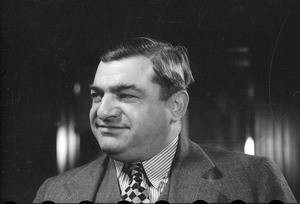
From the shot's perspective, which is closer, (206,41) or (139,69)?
(139,69)

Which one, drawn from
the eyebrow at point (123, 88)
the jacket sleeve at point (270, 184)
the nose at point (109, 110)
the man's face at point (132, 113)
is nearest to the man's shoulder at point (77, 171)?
the man's face at point (132, 113)

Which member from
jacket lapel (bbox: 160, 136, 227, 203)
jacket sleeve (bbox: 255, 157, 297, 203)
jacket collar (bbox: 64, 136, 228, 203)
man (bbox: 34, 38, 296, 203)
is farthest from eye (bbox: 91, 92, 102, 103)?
jacket sleeve (bbox: 255, 157, 297, 203)

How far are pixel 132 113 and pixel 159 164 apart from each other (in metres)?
0.28

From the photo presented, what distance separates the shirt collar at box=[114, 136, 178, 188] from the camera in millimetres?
1998

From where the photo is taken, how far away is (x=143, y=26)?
215cm

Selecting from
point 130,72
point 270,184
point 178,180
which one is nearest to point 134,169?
point 178,180

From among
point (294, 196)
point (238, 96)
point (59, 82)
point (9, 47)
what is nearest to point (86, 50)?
point (59, 82)

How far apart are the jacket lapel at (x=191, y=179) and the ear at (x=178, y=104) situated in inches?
4.9

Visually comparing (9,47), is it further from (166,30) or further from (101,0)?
(166,30)

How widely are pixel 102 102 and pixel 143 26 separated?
1.48ft

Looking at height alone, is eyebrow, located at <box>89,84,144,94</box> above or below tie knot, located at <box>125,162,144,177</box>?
above

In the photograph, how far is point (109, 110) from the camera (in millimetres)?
1983

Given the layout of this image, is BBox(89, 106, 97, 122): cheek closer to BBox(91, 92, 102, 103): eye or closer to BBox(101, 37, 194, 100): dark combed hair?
BBox(91, 92, 102, 103): eye

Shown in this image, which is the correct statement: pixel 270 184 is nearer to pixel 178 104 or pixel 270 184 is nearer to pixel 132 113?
pixel 178 104
